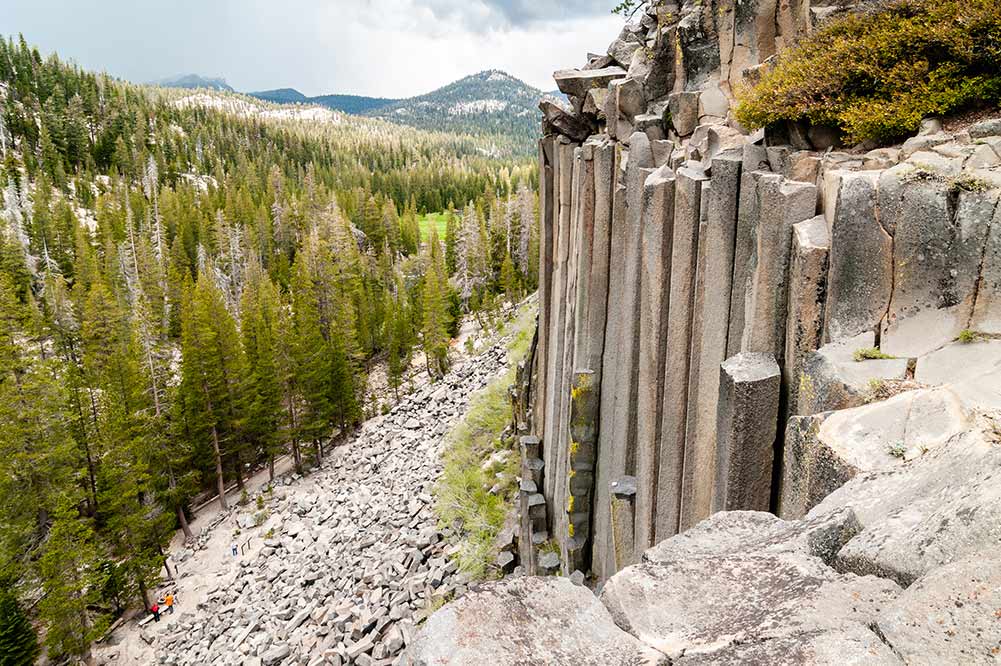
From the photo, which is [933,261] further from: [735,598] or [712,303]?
[735,598]

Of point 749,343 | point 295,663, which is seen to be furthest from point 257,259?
point 749,343

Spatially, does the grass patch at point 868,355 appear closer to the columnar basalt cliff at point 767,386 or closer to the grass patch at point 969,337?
the columnar basalt cliff at point 767,386

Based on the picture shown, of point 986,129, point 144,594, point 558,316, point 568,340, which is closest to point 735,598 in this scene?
point 986,129

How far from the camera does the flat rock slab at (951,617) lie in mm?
2744

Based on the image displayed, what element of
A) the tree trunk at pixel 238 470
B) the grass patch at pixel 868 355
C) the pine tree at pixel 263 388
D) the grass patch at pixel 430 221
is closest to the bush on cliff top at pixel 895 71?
the grass patch at pixel 868 355

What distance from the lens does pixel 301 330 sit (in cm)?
4200

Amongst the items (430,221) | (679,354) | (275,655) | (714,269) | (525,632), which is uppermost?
(714,269)

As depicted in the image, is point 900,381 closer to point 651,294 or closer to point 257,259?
point 651,294

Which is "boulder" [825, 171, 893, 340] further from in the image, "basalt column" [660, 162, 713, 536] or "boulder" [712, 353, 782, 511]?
"basalt column" [660, 162, 713, 536]

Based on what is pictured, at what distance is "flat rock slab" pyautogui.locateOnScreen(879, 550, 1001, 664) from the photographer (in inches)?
108

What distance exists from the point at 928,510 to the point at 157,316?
209 ft

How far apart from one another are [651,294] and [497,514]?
13.3 metres

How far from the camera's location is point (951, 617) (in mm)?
2904

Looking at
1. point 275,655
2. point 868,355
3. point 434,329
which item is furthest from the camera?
point 434,329
